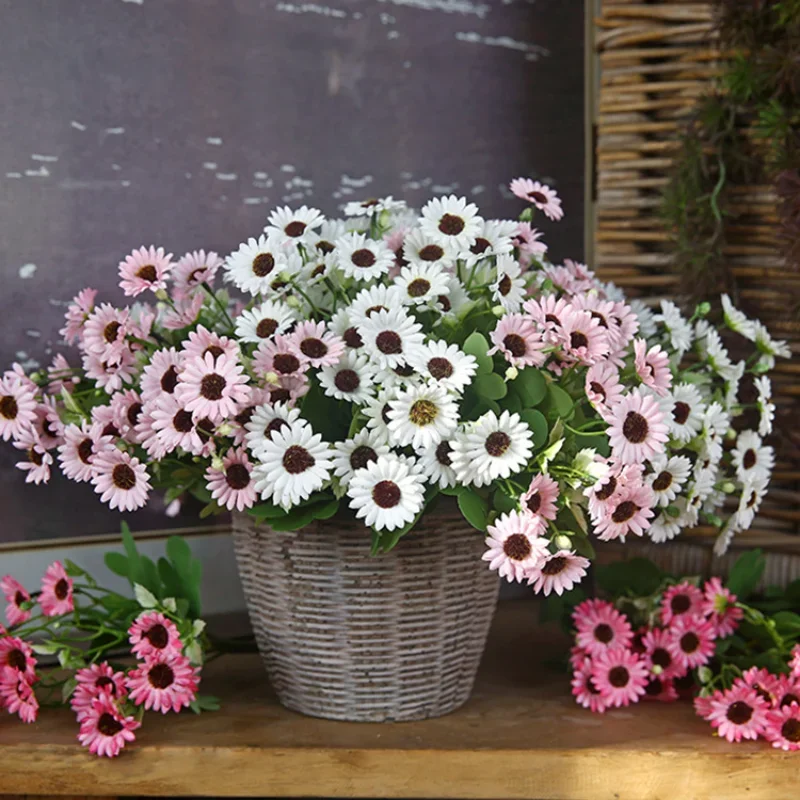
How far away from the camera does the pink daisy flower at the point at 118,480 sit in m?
0.91

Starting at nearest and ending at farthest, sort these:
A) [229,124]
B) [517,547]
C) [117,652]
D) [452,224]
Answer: [517,547]
[452,224]
[117,652]
[229,124]

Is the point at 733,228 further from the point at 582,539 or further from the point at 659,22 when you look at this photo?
the point at 582,539

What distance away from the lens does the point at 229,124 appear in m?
1.25

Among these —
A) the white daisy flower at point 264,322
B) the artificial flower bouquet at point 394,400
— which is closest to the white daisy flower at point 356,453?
the artificial flower bouquet at point 394,400

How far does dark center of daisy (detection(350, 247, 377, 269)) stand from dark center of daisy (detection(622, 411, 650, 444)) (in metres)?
0.25

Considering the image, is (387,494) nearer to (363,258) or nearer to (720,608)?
(363,258)

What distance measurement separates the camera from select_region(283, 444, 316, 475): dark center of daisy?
0.84m

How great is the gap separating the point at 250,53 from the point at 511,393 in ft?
2.07

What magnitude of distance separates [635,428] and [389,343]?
0.21 m

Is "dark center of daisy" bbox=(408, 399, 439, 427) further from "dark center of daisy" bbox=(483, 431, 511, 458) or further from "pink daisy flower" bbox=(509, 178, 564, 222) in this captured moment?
"pink daisy flower" bbox=(509, 178, 564, 222)

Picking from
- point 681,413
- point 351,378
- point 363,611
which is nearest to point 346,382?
point 351,378

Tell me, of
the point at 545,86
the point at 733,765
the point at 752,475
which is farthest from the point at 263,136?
the point at 733,765

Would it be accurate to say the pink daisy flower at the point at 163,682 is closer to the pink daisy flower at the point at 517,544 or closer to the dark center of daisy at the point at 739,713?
the pink daisy flower at the point at 517,544

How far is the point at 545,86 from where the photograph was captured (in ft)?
4.69
